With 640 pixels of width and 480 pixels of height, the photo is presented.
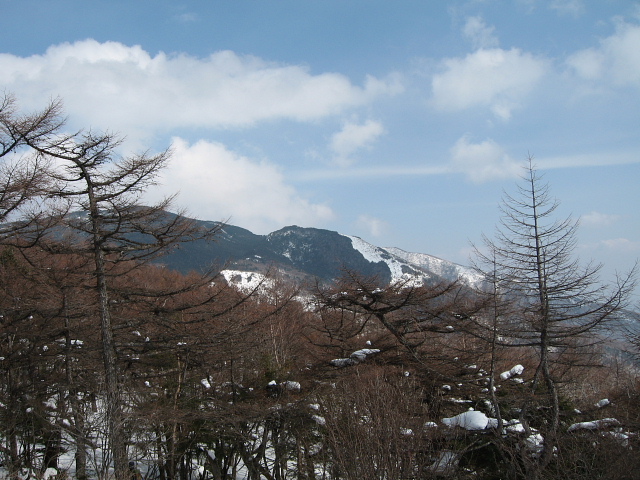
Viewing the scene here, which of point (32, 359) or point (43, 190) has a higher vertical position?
point (43, 190)

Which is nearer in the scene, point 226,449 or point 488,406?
point 488,406

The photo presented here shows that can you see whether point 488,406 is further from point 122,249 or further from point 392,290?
point 122,249

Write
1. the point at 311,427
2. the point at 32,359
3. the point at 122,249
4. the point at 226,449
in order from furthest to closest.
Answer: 1. the point at 226,449
2. the point at 32,359
3. the point at 311,427
4. the point at 122,249

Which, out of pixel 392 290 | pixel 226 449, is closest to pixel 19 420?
pixel 226 449

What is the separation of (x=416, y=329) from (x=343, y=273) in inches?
117

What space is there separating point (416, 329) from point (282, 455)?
5.70 meters

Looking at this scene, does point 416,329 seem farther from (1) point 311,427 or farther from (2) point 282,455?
(2) point 282,455

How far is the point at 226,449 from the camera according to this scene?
1803 centimetres

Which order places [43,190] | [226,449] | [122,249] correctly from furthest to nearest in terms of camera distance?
[226,449], [122,249], [43,190]

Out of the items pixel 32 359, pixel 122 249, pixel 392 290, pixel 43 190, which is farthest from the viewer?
pixel 32 359

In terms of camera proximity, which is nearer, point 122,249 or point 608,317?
point 608,317

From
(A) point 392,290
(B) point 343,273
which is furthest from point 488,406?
(B) point 343,273

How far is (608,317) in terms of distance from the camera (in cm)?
1100

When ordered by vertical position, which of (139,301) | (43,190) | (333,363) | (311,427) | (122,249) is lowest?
(311,427)
